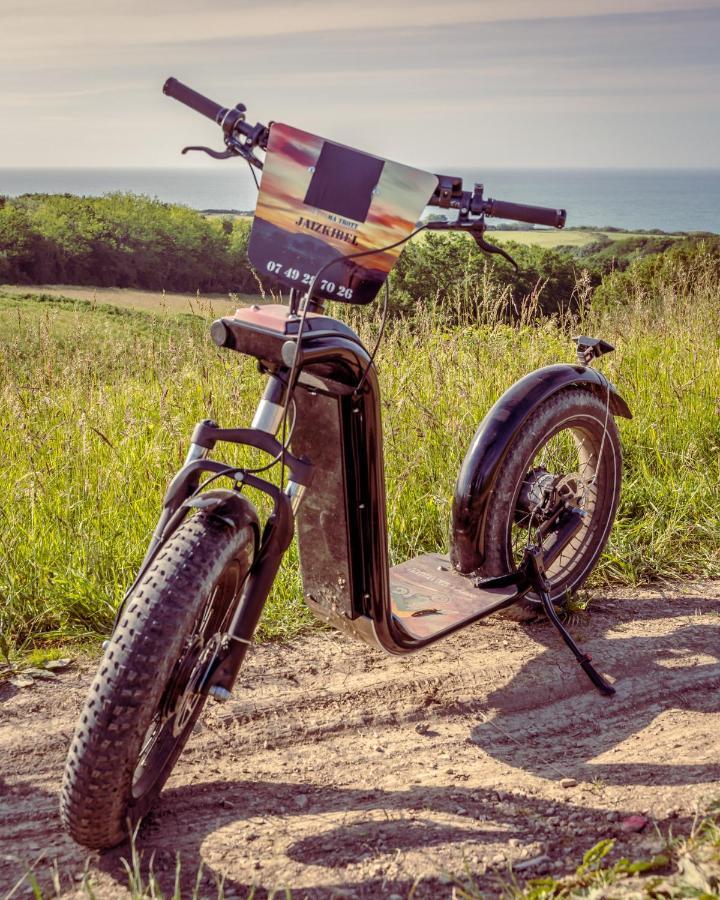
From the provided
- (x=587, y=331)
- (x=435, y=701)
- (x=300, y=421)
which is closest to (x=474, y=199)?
(x=300, y=421)

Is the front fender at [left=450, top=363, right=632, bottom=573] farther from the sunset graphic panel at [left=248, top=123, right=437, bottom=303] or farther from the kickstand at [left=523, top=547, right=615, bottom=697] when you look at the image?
the sunset graphic panel at [left=248, top=123, right=437, bottom=303]

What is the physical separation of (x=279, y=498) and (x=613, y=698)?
1.55 meters

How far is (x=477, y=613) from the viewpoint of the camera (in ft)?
10.8

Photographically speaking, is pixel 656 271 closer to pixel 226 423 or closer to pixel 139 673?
pixel 226 423

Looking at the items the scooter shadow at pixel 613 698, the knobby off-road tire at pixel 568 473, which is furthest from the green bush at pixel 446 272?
the scooter shadow at pixel 613 698

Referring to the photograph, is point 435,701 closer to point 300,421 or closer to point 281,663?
point 281,663

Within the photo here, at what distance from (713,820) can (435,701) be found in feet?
3.30

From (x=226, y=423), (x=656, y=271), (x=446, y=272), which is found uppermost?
(x=656, y=271)

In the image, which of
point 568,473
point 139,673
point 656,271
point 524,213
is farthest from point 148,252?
point 139,673

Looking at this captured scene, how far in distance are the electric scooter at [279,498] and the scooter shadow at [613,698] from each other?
38cm

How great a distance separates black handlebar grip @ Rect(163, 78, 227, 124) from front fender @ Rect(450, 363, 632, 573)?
1.50m

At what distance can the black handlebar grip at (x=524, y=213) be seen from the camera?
2.64m

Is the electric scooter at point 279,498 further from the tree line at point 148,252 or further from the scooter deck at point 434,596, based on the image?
the tree line at point 148,252

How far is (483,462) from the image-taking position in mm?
3473
